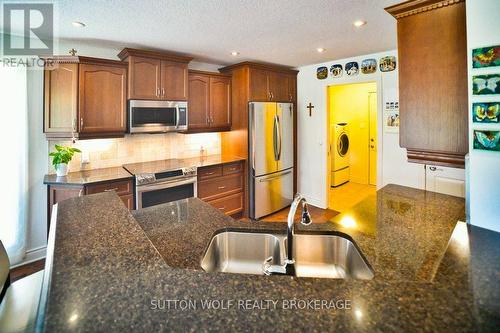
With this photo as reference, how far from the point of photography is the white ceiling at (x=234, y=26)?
2066 millimetres

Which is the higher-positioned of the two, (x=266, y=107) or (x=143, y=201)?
(x=266, y=107)

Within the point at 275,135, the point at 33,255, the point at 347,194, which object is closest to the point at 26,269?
the point at 33,255

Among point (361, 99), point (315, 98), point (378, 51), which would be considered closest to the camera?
point (378, 51)

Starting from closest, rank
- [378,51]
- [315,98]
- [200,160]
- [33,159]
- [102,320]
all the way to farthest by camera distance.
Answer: [102,320] < [33,159] < [378,51] < [200,160] < [315,98]

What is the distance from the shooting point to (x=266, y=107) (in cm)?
391

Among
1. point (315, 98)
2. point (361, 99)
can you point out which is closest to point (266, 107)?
point (315, 98)

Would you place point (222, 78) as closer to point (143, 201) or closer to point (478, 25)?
point (143, 201)

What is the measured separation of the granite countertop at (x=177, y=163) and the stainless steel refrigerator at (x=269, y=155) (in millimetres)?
318

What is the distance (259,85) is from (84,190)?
2684 mm

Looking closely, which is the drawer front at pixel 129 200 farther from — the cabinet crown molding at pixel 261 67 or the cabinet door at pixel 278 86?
the cabinet door at pixel 278 86

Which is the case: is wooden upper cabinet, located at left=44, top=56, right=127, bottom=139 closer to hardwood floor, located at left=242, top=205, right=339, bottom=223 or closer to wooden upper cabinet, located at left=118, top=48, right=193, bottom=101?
wooden upper cabinet, located at left=118, top=48, right=193, bottom=101

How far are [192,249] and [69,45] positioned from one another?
306cm

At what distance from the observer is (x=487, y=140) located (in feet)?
3.80

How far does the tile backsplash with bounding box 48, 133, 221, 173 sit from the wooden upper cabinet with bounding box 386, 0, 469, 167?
302 centimetres
